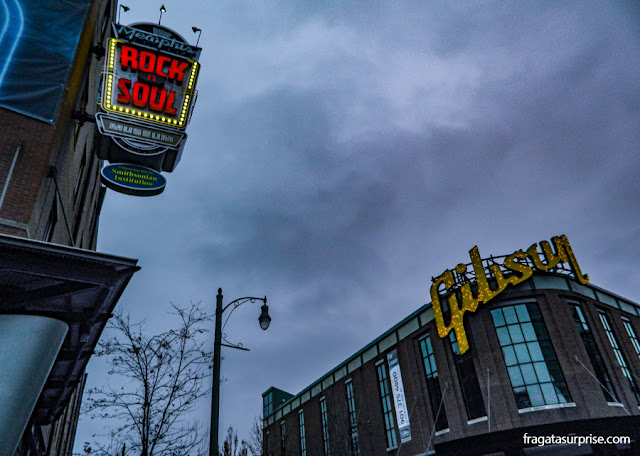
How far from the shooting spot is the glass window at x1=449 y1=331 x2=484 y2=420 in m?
27.9

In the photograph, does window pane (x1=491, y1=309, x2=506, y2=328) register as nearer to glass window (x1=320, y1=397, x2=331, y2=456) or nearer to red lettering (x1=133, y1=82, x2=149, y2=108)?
glass window (x1=320, y1=397, x2=331, y2=456)

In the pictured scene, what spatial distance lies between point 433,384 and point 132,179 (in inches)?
1038

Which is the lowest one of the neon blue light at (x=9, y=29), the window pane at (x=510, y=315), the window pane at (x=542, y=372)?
the window pane at (x=542, y=372)

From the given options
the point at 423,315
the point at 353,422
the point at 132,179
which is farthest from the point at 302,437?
the point at 132,179

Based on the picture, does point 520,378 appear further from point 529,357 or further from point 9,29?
point 9,29

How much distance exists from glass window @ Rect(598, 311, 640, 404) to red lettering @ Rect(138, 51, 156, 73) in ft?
104

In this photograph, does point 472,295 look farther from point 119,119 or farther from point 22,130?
point 22,130

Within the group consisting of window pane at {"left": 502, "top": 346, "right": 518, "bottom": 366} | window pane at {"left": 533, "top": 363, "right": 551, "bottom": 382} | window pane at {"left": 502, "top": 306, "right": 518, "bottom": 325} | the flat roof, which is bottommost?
window pane at {"left": 533, "top": 363, "right": 551, "bottom": 382}

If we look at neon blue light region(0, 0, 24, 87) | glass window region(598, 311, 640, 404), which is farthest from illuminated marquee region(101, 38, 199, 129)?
glass window region(598, 311, 640, 404)

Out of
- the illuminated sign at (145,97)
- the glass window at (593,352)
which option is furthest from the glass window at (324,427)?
the illuminated sign at (145,97)

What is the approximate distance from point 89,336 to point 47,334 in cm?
193

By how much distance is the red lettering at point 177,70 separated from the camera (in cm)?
1516

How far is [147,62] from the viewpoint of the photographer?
14.9 metres

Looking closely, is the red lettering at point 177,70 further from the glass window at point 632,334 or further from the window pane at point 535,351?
the glass window at point 632,334
